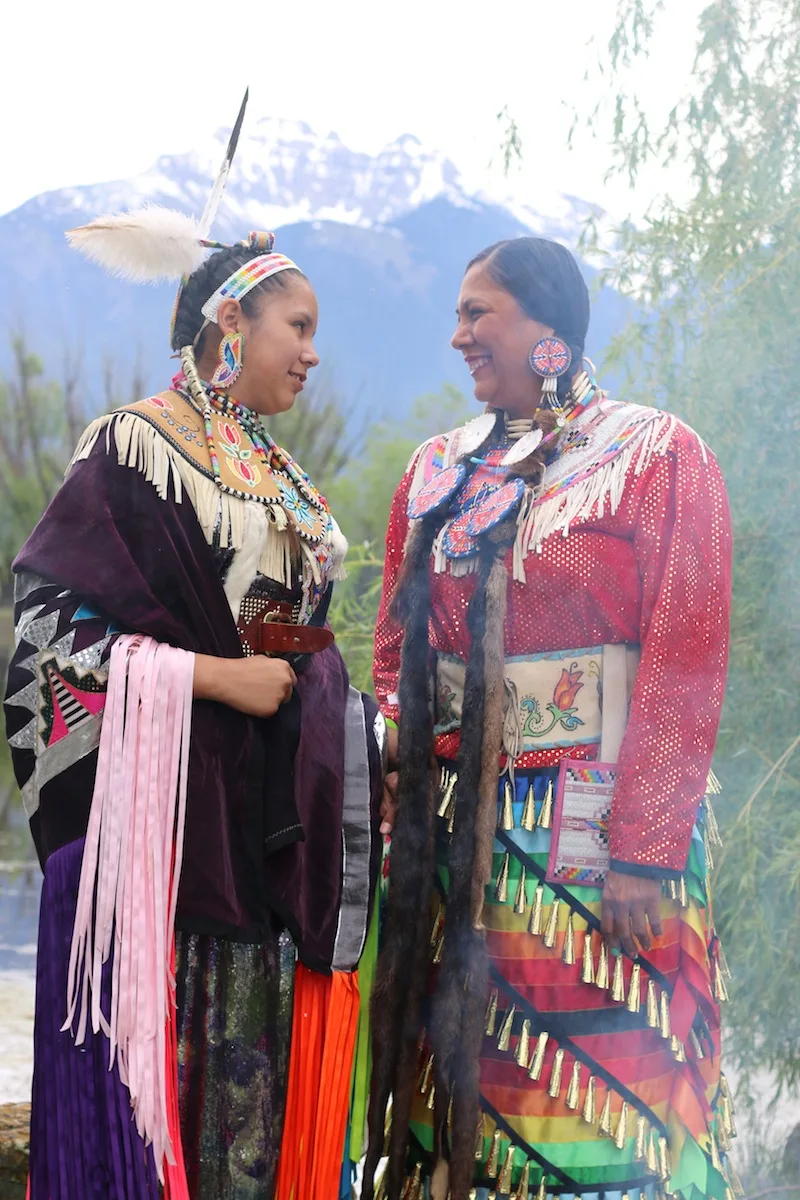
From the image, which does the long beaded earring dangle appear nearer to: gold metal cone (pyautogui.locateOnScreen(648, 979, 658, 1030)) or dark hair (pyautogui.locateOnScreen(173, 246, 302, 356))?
dark hair (pyautogui.locateOnScreen(173, 246, 302, 356))

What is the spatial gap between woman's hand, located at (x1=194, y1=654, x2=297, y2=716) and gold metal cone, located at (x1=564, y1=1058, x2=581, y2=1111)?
0.77 m

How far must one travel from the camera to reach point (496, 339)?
2.03 m

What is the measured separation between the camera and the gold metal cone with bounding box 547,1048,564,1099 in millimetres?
1859

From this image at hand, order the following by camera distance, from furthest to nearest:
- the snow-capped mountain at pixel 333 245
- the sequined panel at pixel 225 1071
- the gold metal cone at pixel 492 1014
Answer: the snow-capped mountain at pixel 333 245 → the gold metal cone at pixel 492 1014 → the sequined panel at pixel 225 1071

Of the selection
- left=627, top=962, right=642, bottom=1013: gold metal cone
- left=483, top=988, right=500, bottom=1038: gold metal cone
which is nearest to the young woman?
left=483, top=988, right=500, bottom=1038: gold metal cone

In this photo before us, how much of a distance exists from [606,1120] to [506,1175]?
195 mm

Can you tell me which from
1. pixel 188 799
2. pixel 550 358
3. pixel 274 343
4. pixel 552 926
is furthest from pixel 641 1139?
pixel 274 343

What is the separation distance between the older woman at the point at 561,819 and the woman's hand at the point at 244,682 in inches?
12.2

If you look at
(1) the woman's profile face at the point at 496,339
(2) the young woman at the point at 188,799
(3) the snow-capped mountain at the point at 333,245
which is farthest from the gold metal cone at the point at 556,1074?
(3) the snow-capped mountain at the point at 333,245

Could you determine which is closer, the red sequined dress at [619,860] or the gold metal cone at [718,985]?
the red sequined dress at [619,860]

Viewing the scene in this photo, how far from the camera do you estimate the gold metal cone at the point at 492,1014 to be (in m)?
1.92

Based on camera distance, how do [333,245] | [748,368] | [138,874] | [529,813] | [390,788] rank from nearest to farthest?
[138,874], [529,813], [390,788], [748,368], [333,245]

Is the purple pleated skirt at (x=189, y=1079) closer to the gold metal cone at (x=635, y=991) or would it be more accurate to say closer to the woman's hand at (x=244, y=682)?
the woman's hand at (x=244, y=682)

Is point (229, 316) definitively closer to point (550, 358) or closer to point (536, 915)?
point (550, 358)
